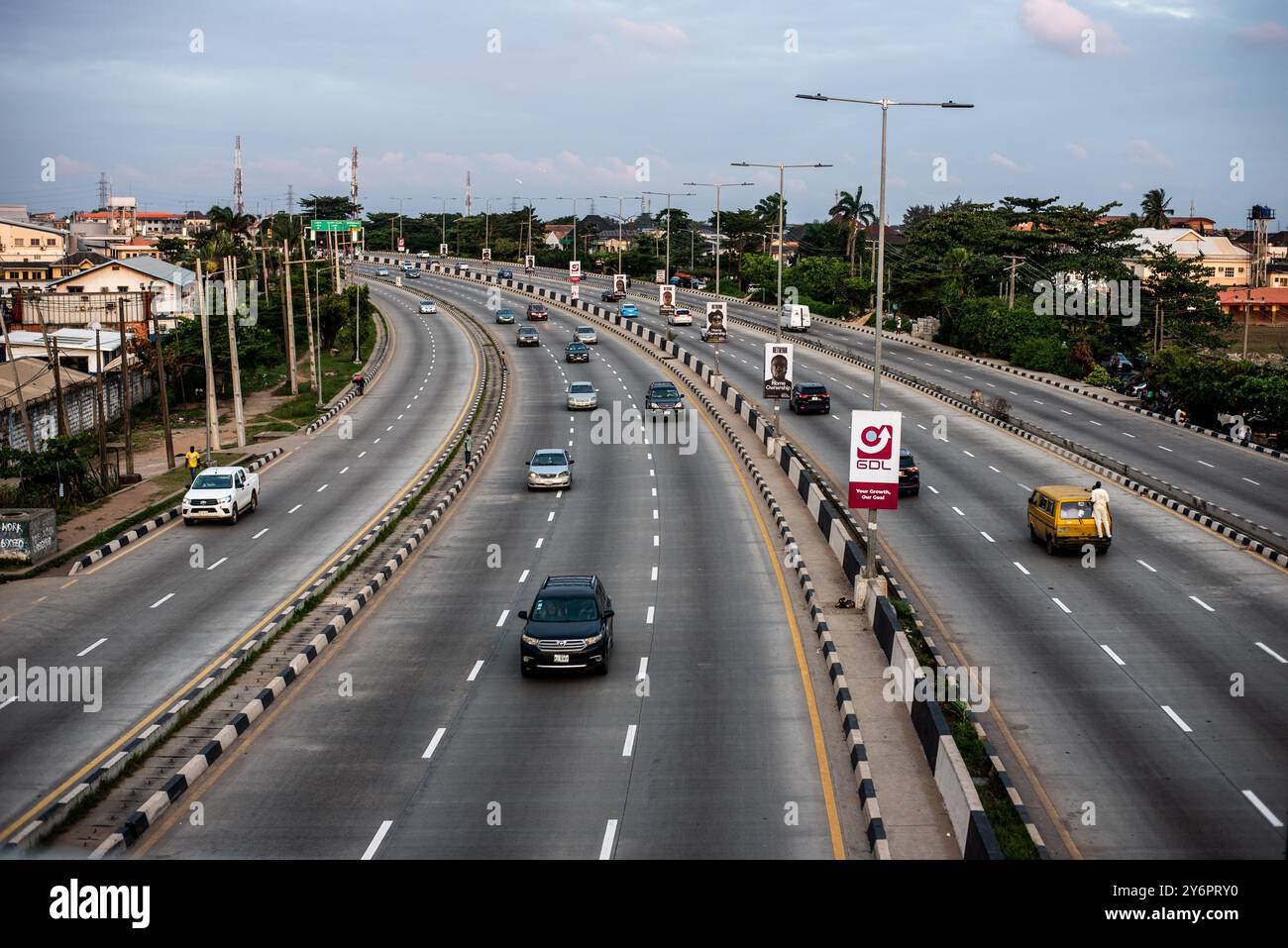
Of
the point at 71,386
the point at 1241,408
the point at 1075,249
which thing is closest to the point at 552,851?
the point at 71,386

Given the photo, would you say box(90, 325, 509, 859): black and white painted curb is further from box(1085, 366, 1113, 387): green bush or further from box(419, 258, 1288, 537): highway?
box(1085, 366, 1113, 387): green bush

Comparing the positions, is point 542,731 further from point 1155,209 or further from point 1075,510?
point 1155,209

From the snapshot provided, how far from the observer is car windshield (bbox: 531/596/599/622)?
918 inches

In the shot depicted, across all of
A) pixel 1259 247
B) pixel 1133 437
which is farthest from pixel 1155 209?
pixel 1133 437

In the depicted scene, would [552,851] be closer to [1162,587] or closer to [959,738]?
[959,738]

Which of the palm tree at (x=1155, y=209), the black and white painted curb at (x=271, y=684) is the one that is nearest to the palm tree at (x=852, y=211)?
the palm tree at (x=1155, y=209)

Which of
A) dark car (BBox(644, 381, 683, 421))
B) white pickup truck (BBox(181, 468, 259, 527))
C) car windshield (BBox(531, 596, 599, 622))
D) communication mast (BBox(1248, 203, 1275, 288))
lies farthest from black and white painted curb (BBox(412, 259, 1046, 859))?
communication mast (BBox(1248, 203, 1275, 288))

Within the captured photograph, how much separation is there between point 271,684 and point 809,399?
43.4 meters

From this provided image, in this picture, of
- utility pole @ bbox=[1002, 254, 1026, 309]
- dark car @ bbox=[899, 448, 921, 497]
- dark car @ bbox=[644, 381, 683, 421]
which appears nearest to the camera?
dark car @ bbox=[899, 448, 921, 497]

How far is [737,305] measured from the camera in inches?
5167

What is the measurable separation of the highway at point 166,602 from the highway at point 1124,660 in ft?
47.8
